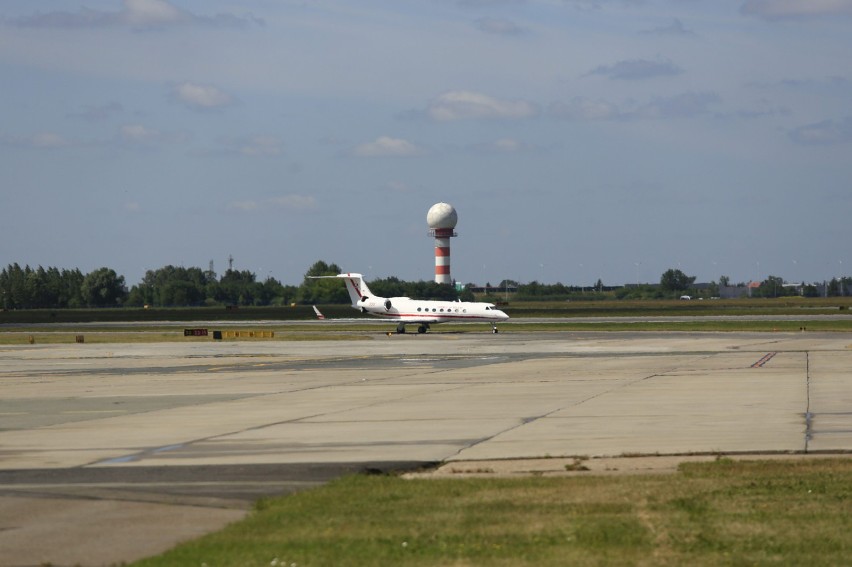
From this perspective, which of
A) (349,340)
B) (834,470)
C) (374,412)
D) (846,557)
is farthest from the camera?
(349,340)

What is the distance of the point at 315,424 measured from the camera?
2639cm

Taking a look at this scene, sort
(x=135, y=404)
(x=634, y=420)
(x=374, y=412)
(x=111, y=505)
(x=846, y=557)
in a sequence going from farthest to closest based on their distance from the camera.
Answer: (x=135, y=404) < (x=374, y=412) < (x=634, y=420) < (x=111, y=505) < (x=846, y=557)

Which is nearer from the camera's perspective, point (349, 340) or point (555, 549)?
point (555, 549)

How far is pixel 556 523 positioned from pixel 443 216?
568ft

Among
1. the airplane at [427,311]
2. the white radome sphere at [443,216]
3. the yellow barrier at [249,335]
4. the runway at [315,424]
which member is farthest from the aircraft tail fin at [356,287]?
the white radome sphere at [443,216]

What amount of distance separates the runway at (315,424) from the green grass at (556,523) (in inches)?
47.8

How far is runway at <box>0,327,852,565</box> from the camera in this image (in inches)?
626

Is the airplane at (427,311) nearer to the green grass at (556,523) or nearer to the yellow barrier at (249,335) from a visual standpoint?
the yellow barrier at (249,335)

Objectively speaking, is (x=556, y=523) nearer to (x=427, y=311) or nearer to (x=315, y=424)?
(x=315, y=424)

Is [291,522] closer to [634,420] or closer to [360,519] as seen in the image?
[360,519]

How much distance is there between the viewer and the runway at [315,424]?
15.9 metres

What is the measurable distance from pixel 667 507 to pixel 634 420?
35.9ft

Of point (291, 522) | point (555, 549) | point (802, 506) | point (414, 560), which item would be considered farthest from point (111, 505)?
point (802, 506)

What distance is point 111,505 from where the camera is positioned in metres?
16.0
